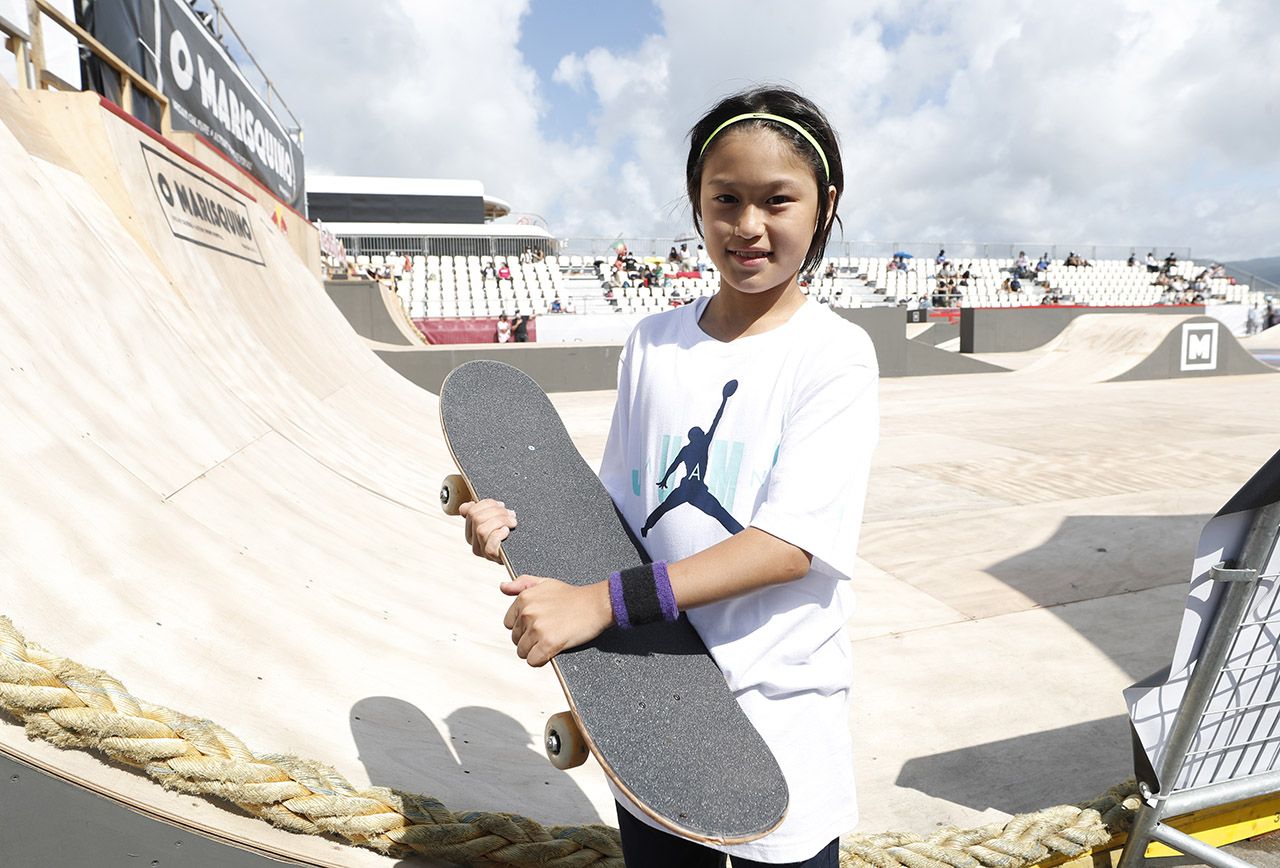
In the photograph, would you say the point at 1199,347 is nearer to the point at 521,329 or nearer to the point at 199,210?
the point at 521,329

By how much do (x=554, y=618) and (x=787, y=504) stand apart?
0.35m

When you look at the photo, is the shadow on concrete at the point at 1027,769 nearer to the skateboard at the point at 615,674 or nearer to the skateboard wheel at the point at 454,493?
the skateboard at the point at 615,674

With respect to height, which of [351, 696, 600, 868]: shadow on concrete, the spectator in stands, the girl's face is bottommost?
[351, 696, 600, 868]: shadow on concrete

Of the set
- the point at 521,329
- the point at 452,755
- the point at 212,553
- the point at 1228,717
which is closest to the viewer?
the point at 1228,717

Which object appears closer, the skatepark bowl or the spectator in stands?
the skatepark bowl

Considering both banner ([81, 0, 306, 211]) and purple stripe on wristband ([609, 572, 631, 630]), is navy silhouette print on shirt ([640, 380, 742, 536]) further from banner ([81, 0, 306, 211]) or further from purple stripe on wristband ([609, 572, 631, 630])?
banner ([81, 0, 306, 211])

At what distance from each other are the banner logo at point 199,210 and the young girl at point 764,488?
5.03m

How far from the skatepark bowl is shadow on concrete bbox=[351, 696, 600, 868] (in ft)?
0.03

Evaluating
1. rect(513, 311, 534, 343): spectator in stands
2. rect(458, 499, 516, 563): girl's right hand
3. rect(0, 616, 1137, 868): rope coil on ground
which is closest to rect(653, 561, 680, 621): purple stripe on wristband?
rect(458, 499, 516, 563): girl's right hand

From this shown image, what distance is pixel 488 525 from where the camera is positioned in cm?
→ 125

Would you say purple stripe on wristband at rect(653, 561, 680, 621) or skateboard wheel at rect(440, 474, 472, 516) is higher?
skateboard wheel at rect(440, 474, 472, 516)

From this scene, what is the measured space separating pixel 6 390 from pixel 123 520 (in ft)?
1.35

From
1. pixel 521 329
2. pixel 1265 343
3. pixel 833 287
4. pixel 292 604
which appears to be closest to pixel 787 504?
pixel 292 604

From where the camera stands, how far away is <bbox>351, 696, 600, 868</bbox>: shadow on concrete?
1775 millimetres
